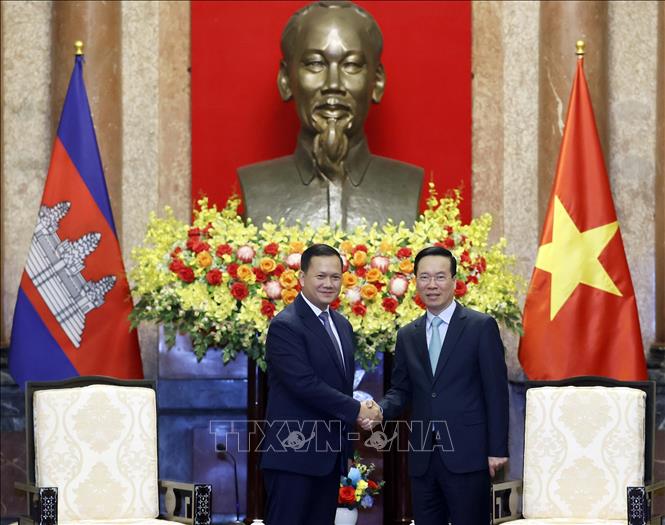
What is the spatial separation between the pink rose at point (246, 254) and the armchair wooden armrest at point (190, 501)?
1277 mm

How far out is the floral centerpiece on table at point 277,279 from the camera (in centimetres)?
618

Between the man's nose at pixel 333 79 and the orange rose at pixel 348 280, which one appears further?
the man's nose at pixel 333 79

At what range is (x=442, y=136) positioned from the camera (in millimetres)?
8078

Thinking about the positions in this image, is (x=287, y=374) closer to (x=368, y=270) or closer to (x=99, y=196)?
(x=368, y=270)

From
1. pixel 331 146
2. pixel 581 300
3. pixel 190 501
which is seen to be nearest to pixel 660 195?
pixel 581 300

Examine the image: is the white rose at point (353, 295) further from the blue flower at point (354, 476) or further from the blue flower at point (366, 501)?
the blue flower at point (366, 501)

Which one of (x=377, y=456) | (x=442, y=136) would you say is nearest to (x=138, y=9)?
(x=442, y=136)

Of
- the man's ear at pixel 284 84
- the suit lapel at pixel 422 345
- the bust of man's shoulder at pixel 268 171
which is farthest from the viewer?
the man's ear at pixel 284 84

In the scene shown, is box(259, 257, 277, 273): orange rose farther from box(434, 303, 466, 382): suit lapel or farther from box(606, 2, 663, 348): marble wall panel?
box(606, 2, 663, 348): marble wall panel

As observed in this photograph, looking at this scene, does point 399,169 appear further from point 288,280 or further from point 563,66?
point 288,280

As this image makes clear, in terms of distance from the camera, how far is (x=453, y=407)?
5133mm

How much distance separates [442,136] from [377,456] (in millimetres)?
2483

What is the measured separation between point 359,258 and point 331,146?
110cm

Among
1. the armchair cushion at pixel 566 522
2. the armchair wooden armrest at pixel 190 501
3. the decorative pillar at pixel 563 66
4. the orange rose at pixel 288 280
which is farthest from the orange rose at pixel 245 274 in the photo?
the decorative pillar at pixel 563 66
